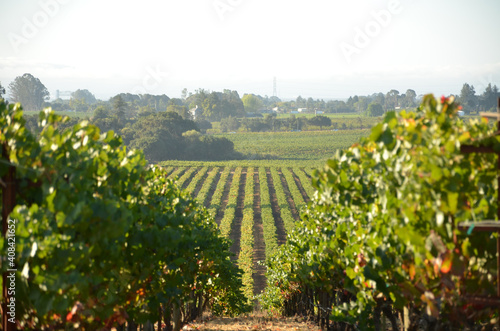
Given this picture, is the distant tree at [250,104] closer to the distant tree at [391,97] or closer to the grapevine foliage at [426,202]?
the distant tree at [391,97]

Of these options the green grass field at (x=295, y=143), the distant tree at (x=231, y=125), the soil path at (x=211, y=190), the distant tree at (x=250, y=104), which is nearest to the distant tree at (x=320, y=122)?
the green grass field at (x=295, y=143)

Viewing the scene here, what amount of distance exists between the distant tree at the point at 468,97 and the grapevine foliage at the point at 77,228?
397 ft

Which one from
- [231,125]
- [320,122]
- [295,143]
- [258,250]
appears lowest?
[258,250]

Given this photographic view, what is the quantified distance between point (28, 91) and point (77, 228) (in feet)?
542

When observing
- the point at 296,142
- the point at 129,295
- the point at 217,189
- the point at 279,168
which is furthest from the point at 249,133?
the point at 129,295

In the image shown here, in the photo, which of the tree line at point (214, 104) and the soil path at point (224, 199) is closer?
the soil path at point (224, 199)

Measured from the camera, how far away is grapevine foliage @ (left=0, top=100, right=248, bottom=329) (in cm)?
379

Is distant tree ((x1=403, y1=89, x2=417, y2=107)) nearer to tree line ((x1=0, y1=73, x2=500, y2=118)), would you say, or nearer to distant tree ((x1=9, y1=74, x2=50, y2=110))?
tree line ((x1=0, y1=73, x2=500, y2=118))

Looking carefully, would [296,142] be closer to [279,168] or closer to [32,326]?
[279,168]

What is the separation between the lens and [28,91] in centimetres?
15150

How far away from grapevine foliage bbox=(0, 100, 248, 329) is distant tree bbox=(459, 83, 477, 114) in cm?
12094

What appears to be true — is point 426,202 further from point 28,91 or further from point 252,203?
point 28,91

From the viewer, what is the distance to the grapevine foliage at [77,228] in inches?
149

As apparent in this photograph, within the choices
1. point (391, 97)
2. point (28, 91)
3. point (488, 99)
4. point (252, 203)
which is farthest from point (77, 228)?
point (391, 97)
